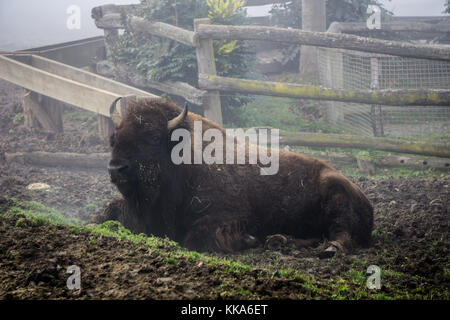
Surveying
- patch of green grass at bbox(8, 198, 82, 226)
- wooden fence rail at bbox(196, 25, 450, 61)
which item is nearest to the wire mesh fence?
wooden fence rail at bbox(196, 25, 450, 61)

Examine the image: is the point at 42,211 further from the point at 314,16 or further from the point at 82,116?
the point at 314,16

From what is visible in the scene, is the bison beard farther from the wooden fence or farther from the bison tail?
the wooden fence

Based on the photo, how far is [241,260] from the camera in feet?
17.3

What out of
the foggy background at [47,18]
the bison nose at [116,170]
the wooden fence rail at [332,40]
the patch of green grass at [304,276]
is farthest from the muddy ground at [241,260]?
the foggy background at [47,18]

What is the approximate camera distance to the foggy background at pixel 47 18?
87.4 feet

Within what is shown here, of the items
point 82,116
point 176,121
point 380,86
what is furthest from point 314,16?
point 176,121

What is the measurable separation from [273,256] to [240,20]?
7.52 meters

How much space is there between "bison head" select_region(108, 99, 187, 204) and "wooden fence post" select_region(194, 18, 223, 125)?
3663mm

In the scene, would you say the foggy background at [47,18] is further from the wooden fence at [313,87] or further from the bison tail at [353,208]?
the bison tail at [353,208]

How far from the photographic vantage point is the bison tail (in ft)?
19.8

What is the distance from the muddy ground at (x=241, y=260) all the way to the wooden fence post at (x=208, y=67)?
2.98 meters

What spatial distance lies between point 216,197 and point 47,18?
36762mm

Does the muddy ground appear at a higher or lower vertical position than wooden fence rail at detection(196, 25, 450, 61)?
lower
